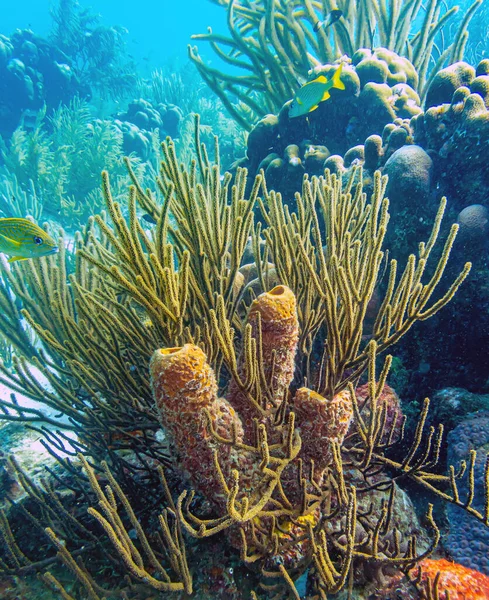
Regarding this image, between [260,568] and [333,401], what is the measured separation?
92 centimetres

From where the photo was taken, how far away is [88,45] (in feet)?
58.2

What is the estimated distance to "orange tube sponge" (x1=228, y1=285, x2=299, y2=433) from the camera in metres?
1.81

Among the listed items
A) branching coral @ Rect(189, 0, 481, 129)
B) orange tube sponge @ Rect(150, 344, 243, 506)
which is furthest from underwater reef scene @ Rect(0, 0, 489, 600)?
branching coral @ Rect(189, 0, 481, 129)

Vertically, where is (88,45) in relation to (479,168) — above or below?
above

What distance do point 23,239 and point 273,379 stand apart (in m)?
2.17

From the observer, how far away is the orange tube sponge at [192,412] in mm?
1572

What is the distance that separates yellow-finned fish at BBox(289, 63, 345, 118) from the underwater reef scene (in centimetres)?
3

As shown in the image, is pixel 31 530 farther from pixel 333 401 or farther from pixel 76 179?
pixel 76 179

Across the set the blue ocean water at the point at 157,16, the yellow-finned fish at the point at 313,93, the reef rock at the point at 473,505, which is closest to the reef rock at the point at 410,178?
the yellow-finned fish at the point at 313,93

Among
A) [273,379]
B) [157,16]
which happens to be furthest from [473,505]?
[157,16]

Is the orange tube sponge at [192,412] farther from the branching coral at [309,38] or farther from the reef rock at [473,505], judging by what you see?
the branching coral at [309,38]

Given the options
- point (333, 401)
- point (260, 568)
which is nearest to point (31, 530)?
point (260, 568)

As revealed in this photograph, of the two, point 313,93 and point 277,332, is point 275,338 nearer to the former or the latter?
point 277,332

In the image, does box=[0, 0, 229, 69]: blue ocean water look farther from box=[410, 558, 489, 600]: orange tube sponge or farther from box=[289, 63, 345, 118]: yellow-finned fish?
box=[410, 558, 489, 600]: orange tube sponge
